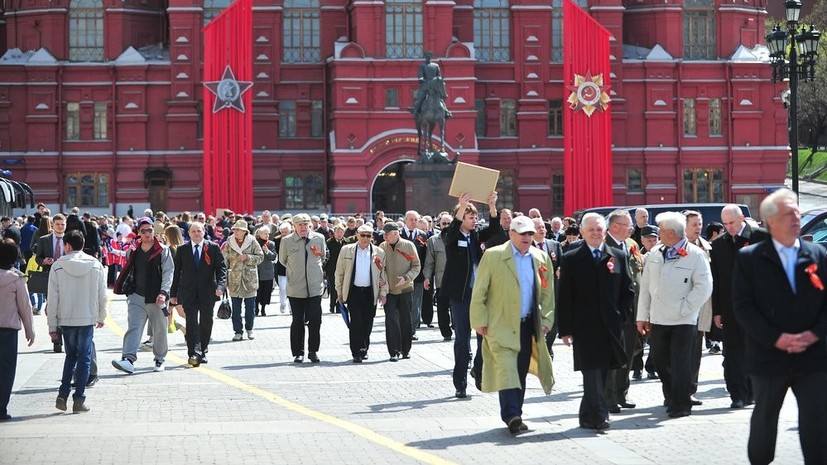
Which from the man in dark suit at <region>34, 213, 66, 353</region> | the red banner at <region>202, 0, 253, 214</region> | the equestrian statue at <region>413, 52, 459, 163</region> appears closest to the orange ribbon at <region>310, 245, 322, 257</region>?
the man in dark suit at <region>34, 213, 66, 353</region>

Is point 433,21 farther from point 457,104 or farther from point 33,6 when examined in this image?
point 33,6

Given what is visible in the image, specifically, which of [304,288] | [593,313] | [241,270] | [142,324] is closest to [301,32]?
[241,270]

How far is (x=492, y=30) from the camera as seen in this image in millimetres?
61875

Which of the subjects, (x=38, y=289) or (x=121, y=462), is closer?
(x=121, y=462)

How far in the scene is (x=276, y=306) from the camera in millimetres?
33438

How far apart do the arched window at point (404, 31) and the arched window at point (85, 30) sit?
42.3 feet

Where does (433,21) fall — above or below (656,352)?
above

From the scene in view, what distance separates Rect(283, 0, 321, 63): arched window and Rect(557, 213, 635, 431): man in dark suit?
48.1 meters

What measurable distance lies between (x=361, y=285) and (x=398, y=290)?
0.60 m

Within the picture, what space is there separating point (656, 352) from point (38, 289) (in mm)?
12640

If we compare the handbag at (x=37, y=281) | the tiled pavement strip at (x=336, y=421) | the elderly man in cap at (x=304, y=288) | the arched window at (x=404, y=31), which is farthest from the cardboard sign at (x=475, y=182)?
the arched window at (x=404, y=31)

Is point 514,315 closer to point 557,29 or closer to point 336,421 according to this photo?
point 336,421

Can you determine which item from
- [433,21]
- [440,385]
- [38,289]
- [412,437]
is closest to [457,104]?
[433,21]

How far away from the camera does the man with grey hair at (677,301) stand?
14750 millimetres
